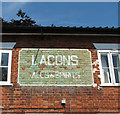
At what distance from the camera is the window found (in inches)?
320

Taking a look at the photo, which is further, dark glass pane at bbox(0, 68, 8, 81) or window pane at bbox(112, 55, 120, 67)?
window pane at bbox(112, 55, 120, 67)

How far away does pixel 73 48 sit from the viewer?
28.2 ft

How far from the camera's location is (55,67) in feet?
26.9

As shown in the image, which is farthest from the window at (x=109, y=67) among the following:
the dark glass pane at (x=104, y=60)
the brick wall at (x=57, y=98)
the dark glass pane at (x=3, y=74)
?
the dark glass pane at (x=3, y=74)

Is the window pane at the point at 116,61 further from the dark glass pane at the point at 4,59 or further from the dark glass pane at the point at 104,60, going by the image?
the dark glass pane at the point at 4,59

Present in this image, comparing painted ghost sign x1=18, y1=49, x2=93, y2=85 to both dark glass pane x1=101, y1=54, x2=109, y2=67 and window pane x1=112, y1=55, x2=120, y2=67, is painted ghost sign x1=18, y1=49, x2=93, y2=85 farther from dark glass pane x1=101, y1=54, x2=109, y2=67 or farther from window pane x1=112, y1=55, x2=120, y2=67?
window pane x1=112, y1=55, x2=120, y2=67

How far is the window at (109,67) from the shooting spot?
26.7 feet

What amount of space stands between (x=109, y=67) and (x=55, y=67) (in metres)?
2.58

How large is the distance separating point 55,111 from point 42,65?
7.11 feet

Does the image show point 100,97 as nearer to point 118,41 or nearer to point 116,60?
point 116,60

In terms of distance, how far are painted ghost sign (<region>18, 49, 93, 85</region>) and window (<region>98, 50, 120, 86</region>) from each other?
622 mm

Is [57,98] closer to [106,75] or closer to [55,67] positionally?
[55,67]

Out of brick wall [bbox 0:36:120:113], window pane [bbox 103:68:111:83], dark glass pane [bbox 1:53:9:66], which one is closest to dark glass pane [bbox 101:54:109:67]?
window pane [bbox 103:68:111:83]

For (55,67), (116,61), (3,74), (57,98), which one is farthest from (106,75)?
(3,74)
